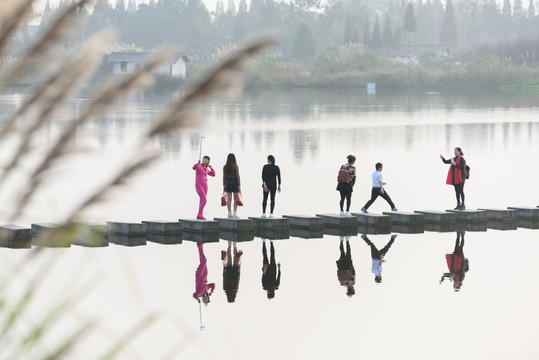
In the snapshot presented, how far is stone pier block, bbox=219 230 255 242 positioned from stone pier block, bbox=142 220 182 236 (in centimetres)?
91

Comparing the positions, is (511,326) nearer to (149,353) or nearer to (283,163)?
(149,353)

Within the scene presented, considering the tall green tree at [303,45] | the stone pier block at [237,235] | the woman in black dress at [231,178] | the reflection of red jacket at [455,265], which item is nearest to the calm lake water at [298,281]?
the reflection of red jacket at [455,265]

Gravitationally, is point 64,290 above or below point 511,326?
above

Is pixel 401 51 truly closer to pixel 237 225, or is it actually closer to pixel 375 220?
pixel 375 220

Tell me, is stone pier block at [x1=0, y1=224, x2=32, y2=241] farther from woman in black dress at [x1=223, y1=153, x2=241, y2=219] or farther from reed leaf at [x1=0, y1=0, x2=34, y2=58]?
reed leaf at [x1=0, y1=0, x2=34, y2=58]

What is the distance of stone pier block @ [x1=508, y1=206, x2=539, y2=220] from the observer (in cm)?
2447

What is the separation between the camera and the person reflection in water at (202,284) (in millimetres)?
15967

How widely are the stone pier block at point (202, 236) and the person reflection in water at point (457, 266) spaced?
14.3 feet

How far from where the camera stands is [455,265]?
64.0 feet

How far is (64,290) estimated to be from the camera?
150 inches

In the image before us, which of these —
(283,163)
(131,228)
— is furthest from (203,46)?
(131,228)

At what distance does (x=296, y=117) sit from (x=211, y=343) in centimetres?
6025

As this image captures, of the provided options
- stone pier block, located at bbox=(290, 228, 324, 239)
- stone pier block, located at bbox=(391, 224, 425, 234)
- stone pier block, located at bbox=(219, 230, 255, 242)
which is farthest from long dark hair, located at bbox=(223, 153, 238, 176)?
stone pier block, located at bbox=(391, 224, 425, 234)

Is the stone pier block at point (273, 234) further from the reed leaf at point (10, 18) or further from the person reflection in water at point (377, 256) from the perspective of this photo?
the reed leaf at point (10, 18)
